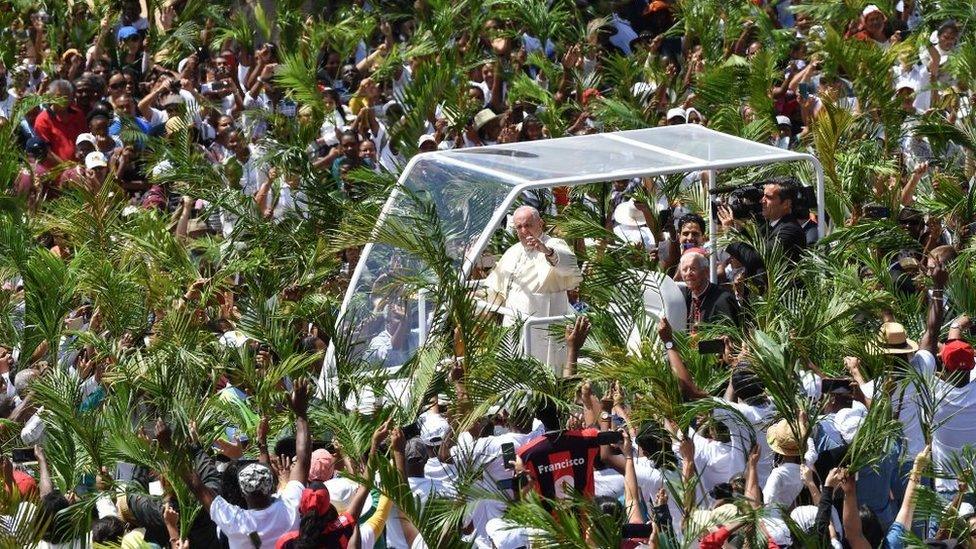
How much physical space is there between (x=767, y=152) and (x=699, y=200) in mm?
1476

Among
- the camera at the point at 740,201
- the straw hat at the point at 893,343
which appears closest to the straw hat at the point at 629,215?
the camera at the point at 740,201

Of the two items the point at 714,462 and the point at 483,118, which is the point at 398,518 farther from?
the point at 483,118

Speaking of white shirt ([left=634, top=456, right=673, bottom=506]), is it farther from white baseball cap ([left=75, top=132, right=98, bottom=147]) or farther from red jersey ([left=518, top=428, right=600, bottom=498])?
white baseball cap ([left=75, top=132, right=98, bottom=147])

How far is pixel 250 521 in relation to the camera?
8.23 metres

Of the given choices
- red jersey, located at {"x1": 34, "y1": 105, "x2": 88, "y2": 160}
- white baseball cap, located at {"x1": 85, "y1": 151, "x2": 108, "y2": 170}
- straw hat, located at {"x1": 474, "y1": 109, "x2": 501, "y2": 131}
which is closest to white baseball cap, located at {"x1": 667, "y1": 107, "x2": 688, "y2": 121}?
straw hat, located at {"x1": 474, "y1": 109, "x2": 501, "y2": 131}

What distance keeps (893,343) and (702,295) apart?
4.92ft

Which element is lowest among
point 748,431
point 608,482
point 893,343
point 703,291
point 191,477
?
point 703,291

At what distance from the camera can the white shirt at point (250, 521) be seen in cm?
823

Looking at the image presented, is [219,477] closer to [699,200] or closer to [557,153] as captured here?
[557,153]

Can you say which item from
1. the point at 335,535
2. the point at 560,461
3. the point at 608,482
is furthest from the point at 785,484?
the point at 335,535

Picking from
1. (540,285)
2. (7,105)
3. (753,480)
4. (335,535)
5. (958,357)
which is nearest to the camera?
(335,535)

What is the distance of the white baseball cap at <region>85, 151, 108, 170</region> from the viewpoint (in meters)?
16.1

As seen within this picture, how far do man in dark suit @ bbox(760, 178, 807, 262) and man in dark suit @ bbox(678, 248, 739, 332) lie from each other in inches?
34.7

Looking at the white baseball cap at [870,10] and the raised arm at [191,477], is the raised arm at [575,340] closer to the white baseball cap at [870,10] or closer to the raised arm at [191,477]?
the raised arm at [191,477]
